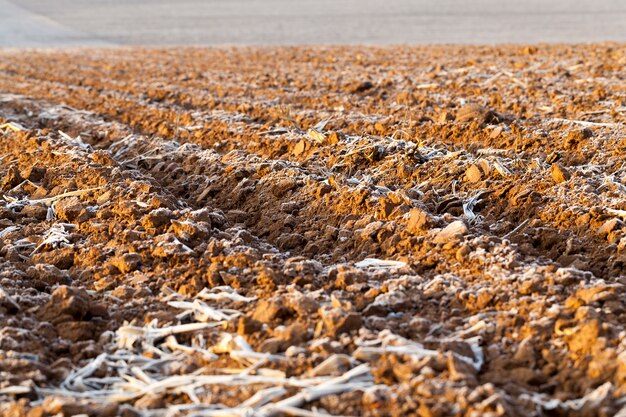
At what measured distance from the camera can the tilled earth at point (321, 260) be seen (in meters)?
2.58

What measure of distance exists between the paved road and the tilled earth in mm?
11847

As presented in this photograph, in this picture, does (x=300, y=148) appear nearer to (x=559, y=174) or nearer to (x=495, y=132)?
(x=495, y=132)

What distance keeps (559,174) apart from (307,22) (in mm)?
18957

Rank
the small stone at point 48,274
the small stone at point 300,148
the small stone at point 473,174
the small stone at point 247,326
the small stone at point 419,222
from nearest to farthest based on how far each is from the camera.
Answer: the small stone at point 247,326 → the small stone at point 48,274 → the small stone at point 419,222 → the small stone at point 473,174 → the small stone at point 300,148

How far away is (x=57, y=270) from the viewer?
11.9ft

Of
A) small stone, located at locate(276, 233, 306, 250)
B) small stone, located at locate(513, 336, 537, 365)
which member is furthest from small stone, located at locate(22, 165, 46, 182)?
small stone, located at locate(513, 336, 537, 365)

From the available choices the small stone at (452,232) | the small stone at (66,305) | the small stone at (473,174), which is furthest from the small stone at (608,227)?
the small stone at (66,305)

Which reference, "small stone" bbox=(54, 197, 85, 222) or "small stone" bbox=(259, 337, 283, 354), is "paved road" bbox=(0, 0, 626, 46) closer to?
"small stone" bbox=(54, 197, 85, 222)

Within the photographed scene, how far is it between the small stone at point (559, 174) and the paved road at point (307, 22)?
1309 centimetres

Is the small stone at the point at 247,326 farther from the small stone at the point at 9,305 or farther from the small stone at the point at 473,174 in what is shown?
the small stone at the point at 473,174

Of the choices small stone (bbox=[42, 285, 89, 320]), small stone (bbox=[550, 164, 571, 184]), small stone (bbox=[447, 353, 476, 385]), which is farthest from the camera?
small stone (bbox=[550, 164, 571, 184])

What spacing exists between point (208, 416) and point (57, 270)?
1.49 m

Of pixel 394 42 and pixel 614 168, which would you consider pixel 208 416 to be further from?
pixel 394 42

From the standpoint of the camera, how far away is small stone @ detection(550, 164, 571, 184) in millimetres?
4461
